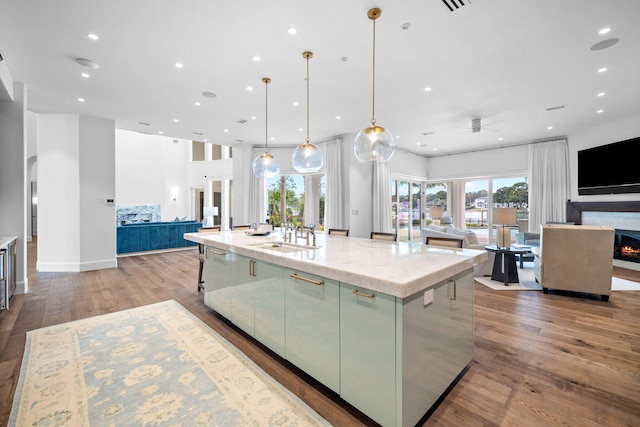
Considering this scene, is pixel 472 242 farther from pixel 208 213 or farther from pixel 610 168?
pixel 208 213

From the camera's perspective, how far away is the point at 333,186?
7.35m

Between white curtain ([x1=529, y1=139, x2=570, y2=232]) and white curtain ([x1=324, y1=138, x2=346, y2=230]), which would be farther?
white curtain ([x1=324, y1=138, x2=346, y2=230])

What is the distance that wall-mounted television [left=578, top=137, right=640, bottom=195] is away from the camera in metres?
5.58

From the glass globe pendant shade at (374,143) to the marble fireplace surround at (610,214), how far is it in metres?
6.22

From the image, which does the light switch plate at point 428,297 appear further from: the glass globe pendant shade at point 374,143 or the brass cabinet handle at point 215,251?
the brass cabinet handle at point 215,251

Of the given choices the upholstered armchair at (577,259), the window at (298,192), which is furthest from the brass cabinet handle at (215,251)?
the window at (298,192)

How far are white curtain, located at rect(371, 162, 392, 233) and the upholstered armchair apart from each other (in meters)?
3.72

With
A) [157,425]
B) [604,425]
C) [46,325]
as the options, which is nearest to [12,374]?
[46,325]

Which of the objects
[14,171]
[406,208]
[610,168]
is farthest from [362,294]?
[406,208]

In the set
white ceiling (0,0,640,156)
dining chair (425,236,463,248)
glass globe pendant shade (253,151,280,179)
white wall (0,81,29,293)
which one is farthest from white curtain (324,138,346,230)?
white wall (0,81,29,293)

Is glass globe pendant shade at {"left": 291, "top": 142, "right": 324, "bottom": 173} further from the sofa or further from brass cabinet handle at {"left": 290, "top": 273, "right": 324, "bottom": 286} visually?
the sofa

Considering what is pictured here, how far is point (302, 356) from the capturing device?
79.0 inches

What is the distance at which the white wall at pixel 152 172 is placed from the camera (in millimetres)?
10852

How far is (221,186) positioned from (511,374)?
11.8m
